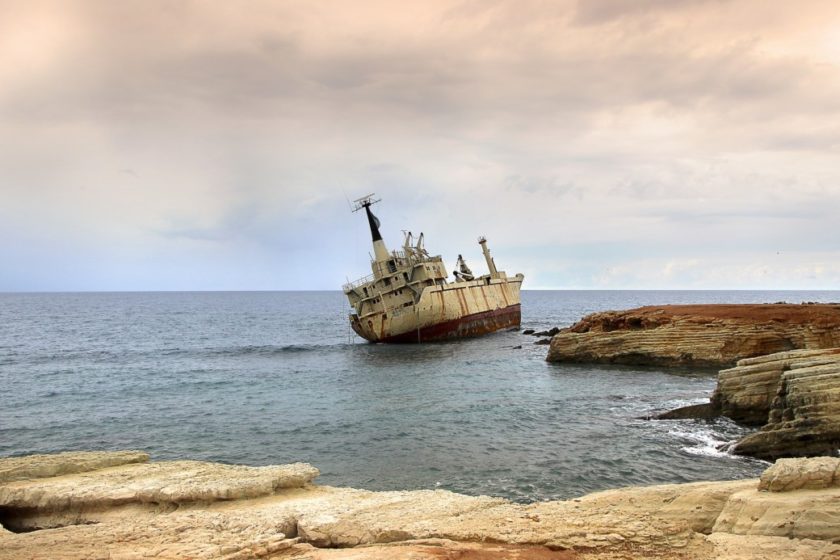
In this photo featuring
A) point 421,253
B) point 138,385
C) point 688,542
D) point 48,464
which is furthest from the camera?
point 421,253

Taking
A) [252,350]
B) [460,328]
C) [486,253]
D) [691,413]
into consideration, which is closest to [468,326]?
[460,328]

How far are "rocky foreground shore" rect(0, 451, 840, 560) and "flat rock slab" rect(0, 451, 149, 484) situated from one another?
0.10m

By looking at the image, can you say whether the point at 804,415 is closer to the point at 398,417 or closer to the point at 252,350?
the point at 398,417

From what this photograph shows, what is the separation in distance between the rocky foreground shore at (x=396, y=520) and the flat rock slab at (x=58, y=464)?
0.33 ft

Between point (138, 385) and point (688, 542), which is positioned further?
point (138, 385)

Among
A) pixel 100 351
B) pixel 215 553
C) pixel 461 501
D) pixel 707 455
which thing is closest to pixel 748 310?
pixel 707 455

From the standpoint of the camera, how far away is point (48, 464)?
38.4 feet

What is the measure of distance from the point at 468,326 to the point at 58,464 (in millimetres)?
44369

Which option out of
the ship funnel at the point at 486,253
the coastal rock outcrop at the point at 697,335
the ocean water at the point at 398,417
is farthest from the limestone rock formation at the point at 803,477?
the ship funnel at the point at 486,253

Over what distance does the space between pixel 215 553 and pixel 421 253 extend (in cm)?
4686

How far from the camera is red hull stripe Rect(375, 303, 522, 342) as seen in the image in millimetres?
50469

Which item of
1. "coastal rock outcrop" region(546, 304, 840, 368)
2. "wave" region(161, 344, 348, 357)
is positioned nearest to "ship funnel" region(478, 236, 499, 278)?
"wave" region(161, 344, 348, 357)

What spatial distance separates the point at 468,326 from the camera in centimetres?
5444

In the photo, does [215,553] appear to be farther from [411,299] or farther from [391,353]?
[411,299]
